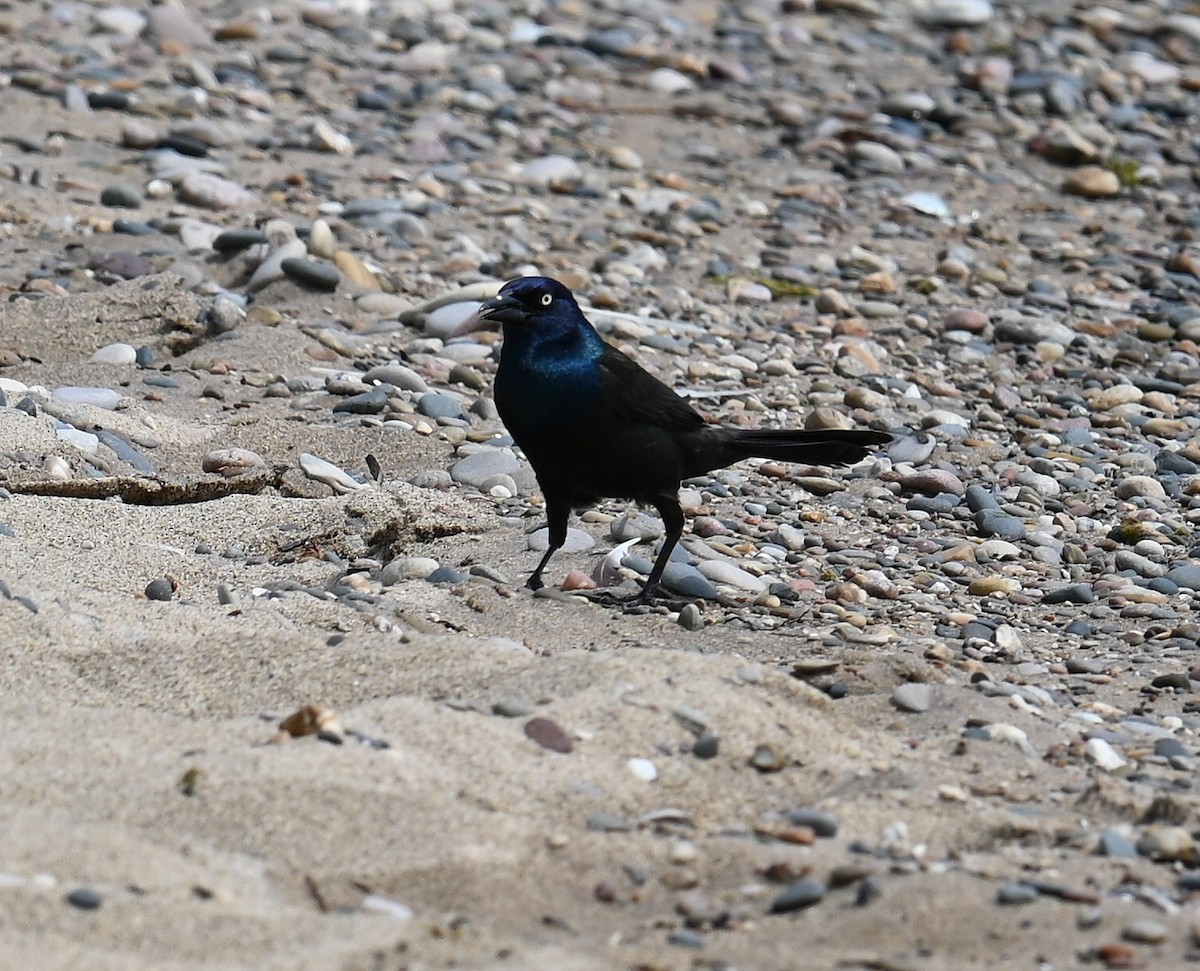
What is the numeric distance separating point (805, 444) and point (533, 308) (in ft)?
3.07

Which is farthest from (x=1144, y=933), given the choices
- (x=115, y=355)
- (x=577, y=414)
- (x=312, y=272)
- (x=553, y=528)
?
(x=312, y=272)

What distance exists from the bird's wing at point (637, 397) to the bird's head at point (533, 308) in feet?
0.53

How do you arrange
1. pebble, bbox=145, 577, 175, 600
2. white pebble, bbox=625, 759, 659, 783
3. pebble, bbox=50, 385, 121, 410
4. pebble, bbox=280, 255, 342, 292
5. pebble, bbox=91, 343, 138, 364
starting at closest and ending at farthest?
1. white pebble, bbox=625, 759, 659, 783
2. pebble, bbox=145, 577, 175, 600
3. pebble, bbox=50, 385, 121, 410
4. pebble, bbox=91, 343, 138, 364
5. pebble, bbox=280, 255, 342, 292

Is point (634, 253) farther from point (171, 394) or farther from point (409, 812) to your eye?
point (409, 812)

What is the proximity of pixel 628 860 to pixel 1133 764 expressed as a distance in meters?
1.21

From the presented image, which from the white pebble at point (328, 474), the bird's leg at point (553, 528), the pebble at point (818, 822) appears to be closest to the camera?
the pebble at point (818, 822)

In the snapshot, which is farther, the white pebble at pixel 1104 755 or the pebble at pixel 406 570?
the pebble at pixel 406 570

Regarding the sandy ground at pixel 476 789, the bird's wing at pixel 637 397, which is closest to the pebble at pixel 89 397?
the sandy ground at pixel 476 789

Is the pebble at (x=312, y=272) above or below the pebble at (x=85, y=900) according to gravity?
below

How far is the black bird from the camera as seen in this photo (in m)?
4.84

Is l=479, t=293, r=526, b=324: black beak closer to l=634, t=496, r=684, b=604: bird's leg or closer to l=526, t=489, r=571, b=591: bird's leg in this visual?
l=526, t=489, r=571, b=591: bird's leg

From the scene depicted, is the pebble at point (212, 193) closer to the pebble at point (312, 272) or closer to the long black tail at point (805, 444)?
the pebble at point (312, 272)

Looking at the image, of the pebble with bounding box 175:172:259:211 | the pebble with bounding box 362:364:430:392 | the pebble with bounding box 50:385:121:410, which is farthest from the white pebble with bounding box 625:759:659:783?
the pebble with bounding box 175:172:259:211

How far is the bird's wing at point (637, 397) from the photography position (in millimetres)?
4918
